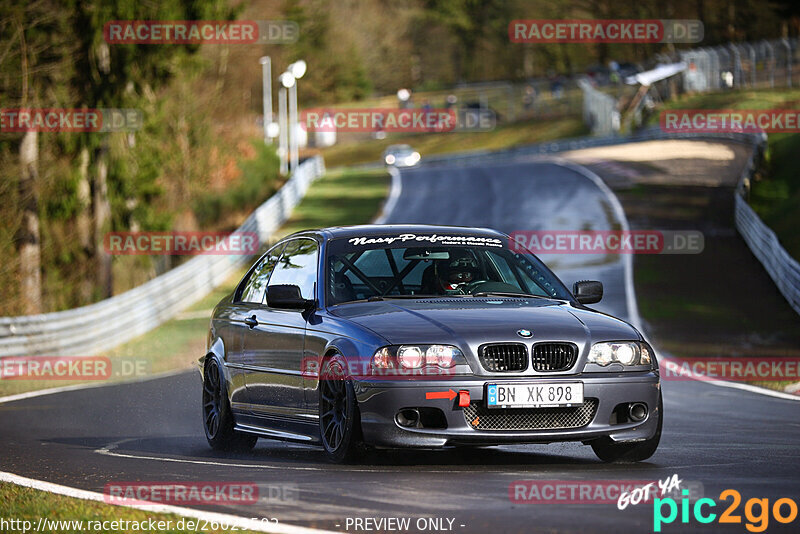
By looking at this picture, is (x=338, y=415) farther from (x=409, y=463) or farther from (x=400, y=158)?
(x=400, y=158)

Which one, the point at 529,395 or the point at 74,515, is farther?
the point at 529,395

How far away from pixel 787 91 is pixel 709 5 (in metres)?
42.4

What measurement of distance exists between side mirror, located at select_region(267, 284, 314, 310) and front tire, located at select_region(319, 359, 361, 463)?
2.04ft

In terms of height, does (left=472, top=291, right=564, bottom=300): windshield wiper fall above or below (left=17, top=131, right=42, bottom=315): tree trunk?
above

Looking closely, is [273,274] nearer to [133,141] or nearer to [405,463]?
[405,463]

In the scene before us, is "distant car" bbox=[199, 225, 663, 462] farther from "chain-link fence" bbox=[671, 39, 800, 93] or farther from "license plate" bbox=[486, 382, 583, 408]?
"chain-link fence" bbox=[671, 39, 800, 93]

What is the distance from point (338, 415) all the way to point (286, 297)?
3.17 feet

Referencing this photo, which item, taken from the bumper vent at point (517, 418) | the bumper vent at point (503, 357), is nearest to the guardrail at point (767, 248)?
the bumper vent at point (517, 418)

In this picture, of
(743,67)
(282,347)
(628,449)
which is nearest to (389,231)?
(282,347)

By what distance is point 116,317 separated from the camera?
26.1 metres

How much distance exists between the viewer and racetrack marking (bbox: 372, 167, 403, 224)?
1778 inches

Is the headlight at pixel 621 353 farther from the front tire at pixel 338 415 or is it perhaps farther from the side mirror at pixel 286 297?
the side mirror at pixel 286 297

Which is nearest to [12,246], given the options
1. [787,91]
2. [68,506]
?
[68,506]

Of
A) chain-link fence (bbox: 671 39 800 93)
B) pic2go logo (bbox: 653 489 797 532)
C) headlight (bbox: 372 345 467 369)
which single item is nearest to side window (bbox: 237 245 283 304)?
headlight (bbox: 372 345 467 369)
